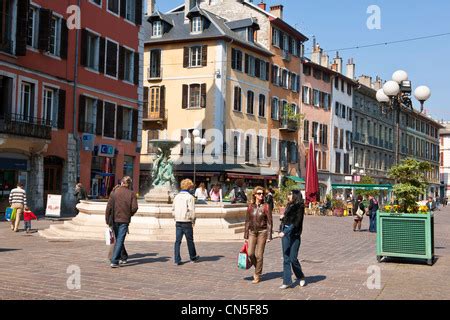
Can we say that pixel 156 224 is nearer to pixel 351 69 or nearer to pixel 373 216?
pixel 373 216

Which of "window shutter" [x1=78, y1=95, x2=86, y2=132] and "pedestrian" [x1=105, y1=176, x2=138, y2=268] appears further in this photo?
"window shutter" [x1=78, y1=95, x2=86, y2=132]

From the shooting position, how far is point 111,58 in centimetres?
2972

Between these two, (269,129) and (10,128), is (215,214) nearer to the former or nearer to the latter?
(10,128)

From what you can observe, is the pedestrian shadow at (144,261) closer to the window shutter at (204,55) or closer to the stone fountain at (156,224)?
the stone fountain at (156,224)

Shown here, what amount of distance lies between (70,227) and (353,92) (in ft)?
163

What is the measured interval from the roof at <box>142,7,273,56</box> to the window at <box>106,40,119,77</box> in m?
11.6

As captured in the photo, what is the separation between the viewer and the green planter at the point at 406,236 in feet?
38.8

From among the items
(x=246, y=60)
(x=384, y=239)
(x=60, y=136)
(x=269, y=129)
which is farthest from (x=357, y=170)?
(x=384, y=239)

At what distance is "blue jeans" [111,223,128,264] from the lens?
34.0ft

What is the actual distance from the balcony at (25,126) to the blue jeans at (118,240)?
13.1 meters

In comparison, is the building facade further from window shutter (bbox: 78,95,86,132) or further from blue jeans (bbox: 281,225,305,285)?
blue jeans (bbox: 281,225,305,285)

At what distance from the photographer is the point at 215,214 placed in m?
16.2

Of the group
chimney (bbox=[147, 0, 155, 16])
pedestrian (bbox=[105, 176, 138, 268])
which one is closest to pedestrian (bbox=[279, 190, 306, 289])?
pedestrian (bbox=[105, 176, 138, 268])

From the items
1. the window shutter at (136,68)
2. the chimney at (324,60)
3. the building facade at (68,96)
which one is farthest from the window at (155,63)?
the chimney at (324,60)
